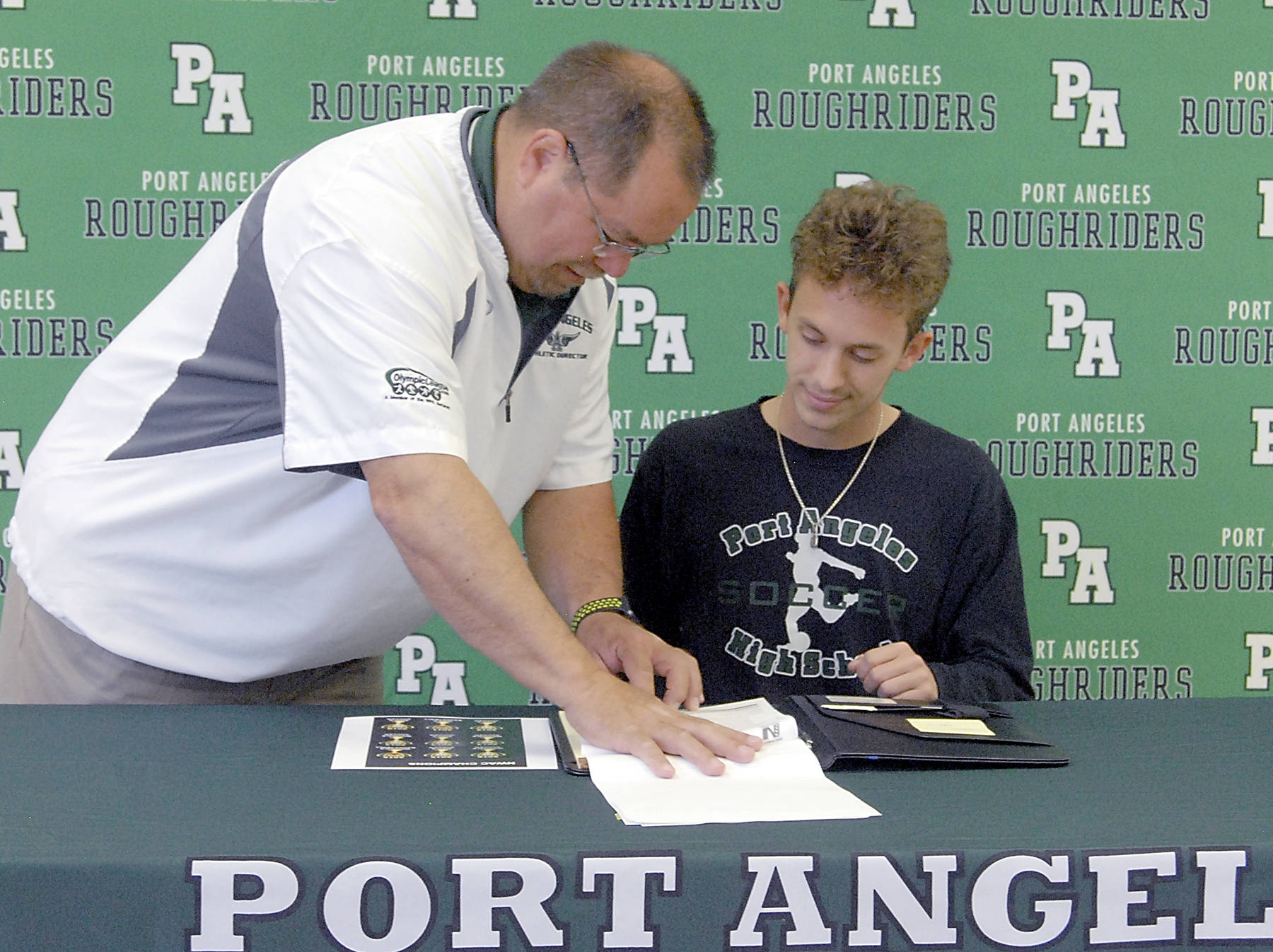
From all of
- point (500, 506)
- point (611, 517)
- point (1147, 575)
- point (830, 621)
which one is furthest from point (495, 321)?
point (1147, 575)

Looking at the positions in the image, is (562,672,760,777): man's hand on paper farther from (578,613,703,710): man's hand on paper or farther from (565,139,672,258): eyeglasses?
(565,139,672,258): eyeglasses

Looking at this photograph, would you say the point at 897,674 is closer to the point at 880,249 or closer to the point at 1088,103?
the point at 880,249

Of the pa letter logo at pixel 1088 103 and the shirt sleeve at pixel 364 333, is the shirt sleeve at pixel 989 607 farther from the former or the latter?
the pa letter logo at pixel 1088 103

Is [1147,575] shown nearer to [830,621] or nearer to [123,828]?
[830,621]

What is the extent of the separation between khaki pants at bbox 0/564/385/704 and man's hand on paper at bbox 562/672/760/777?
49cm

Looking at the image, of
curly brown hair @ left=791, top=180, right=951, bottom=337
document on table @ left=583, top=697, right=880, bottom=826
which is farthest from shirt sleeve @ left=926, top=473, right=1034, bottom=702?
document on table @ left=583, top=697, right=880, bottom=826

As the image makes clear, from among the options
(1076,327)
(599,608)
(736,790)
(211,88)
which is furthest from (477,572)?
(1076,327)

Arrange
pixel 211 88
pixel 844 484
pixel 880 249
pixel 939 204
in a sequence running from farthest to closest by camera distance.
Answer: pixel 939 204 < pixel 211 88 < pixel 844 484 < pixel 880 249

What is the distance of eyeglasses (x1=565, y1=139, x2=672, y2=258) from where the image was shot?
1211 millimetres

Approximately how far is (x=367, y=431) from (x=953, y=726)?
63 cm

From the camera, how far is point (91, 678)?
4.53 feet

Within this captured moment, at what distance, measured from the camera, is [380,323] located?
1114 mm

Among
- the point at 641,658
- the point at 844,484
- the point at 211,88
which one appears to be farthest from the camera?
the point at 211,88

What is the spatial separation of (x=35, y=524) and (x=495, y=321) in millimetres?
585
